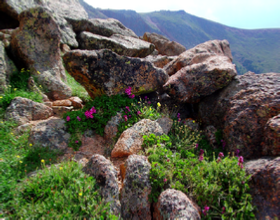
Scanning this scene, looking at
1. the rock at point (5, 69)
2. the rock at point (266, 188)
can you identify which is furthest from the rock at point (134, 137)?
the rock at point (5, 69)

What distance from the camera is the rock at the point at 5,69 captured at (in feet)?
20.9

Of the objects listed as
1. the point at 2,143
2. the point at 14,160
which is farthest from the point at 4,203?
the point at 2,143

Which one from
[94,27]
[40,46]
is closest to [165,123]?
[40,46]

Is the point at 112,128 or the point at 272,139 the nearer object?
the point at 272,139

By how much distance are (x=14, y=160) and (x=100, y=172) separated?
Answer: 2.26 m

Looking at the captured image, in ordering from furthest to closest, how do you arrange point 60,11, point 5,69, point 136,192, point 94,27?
point 94,27 → point 60,11 → point 5,69 → point 136,192

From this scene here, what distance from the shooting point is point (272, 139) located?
4254mm

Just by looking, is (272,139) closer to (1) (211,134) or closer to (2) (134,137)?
(1) (211,134)

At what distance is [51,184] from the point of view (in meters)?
3.52

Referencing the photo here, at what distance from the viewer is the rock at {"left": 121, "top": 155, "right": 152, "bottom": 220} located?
Answer: 3.68 metres

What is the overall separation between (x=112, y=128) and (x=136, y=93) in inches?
84.1

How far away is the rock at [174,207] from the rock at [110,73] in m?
4.61

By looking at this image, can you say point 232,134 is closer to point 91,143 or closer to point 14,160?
point 91,143

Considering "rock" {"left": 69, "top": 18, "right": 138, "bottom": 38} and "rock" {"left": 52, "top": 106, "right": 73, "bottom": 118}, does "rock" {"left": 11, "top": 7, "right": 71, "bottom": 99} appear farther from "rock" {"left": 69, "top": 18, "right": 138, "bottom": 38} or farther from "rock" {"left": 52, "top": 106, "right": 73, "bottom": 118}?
"rock" {"left": 69, "top": 18, "right": 138, "bottom": 38}
